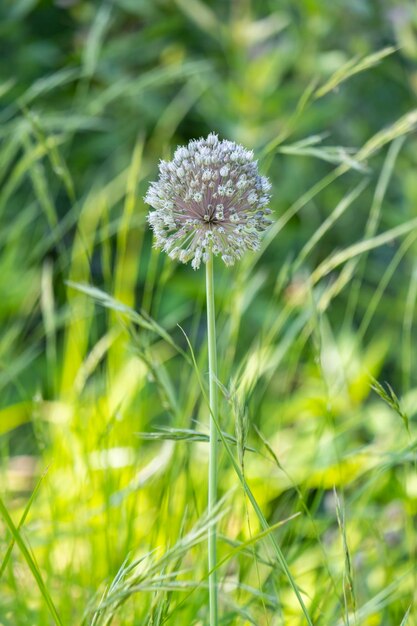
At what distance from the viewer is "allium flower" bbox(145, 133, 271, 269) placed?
0.73 metres

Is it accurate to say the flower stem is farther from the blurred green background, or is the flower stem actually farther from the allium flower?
the blurred green background

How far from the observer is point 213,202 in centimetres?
74

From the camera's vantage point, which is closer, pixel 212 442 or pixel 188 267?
pixel 212 442

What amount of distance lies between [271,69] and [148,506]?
130cm

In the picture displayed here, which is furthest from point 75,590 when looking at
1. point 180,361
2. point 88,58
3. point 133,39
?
point 133,39

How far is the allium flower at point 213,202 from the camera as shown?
727 mm

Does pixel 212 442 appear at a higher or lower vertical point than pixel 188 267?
lower

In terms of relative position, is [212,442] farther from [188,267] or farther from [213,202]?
[188,267]

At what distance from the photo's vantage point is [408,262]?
237cm

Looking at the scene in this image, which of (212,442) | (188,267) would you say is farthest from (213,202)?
(188,267)

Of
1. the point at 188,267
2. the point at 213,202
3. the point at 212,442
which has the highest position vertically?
the point at 188,267

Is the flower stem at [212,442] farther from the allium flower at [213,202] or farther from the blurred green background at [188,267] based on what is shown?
the blurred green background at [188,267]

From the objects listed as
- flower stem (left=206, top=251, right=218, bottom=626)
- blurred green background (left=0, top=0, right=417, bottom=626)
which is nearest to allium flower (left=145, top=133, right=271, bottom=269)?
flower stem (left=206, top=251, right=218, bottom=626)

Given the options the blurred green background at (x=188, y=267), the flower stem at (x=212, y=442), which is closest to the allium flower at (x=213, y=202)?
the flower stem at (x=212, y=442)
